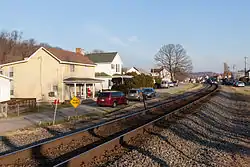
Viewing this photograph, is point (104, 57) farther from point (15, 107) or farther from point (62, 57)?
point (15, 107)

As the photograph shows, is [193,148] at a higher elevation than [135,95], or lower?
lower

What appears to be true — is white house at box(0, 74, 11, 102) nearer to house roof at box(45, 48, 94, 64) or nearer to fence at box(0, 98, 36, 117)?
fence at box(0, 98, 36, 117)

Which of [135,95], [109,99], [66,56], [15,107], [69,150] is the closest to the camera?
[69,150]

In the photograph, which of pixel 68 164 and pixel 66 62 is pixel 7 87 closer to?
pixel 66 62

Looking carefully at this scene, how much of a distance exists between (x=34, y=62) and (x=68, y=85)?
5.31 m

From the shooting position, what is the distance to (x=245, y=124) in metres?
16.8

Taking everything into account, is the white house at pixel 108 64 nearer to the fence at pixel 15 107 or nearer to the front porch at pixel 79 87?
the front porch at pixel 79 87

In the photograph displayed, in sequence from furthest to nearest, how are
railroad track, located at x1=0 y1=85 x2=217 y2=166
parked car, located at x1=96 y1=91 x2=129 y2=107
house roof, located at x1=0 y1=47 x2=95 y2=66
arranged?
house roof, located at x1=0 y1=47 x2=95 y2=66
parked car, located at x1=96 y1=91 x2=129 y2=107
railroad track, located at x1=0 y1=85 x2=217 y2=166

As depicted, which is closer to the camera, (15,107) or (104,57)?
(15,107)

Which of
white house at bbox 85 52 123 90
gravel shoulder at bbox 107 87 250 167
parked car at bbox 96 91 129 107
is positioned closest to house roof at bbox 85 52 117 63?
white house at bbox 85 52 123 90

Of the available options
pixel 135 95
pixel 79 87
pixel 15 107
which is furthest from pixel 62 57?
pixel 15 107

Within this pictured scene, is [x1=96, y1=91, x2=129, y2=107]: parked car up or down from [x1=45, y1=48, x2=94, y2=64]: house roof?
down

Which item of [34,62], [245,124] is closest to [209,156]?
[245,124]

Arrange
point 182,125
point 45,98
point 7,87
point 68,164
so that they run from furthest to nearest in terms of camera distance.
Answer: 1. point 45,98
2. point 7,87
3. point 182,125
4. point 68,164
